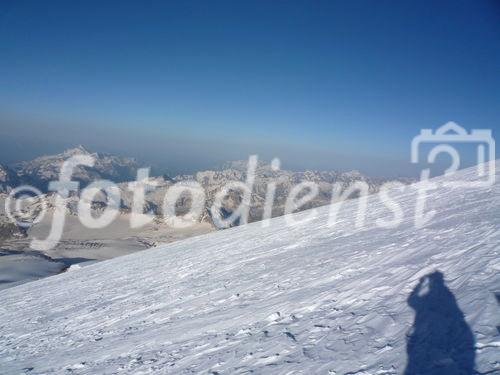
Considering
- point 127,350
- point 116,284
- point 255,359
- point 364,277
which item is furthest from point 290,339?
point 116,284

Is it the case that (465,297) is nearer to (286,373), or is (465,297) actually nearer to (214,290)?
(286,373)

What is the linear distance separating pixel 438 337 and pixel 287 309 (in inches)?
110

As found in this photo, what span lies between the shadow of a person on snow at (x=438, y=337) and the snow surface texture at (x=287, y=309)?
1.6 inches

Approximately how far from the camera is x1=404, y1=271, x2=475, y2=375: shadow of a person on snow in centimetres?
396

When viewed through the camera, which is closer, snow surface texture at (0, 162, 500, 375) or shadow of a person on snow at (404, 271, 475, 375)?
shadow of a person on snow at (404, 271, 475, 375)

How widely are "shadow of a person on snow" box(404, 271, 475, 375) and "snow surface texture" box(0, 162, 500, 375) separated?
4 centimetres

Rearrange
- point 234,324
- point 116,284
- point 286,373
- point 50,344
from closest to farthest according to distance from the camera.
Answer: point 286,373 < point 234,324 < point 50,344 < point 116,284

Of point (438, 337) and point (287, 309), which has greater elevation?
point (438, 337)

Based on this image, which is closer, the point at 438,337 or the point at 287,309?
the point at 438,337

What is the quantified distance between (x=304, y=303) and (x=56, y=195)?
185745 millimetres

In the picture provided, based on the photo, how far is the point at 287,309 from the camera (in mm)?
6738

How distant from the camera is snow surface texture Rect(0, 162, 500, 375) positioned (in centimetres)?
487

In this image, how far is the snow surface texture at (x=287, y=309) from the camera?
4.87 meters

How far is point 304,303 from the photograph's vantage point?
6801mm
